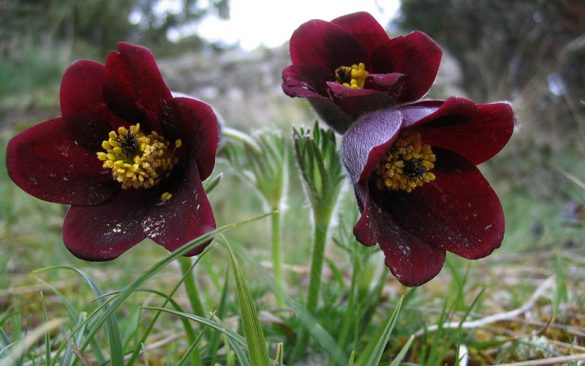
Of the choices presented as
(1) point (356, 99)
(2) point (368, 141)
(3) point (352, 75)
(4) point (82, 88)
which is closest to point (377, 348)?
(2) point (368, 141)

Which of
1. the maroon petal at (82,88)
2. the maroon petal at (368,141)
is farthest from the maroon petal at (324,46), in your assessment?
the maroon petal at (82,88)

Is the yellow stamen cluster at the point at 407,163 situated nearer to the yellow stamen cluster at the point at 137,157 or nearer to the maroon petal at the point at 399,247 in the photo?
the maroon petal at the point at 399,247

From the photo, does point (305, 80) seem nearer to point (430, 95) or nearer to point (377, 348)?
point (377, 348)

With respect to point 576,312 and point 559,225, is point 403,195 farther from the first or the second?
point 559,225

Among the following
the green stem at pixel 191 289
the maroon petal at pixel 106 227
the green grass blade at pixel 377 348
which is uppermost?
the maroon petal at pixel 106 227

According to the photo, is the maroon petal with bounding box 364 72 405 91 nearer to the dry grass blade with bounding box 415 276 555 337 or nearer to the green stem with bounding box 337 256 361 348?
the green stem with bounding box 337 256 361 348

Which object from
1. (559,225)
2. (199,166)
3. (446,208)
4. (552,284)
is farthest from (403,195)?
(559,225)
